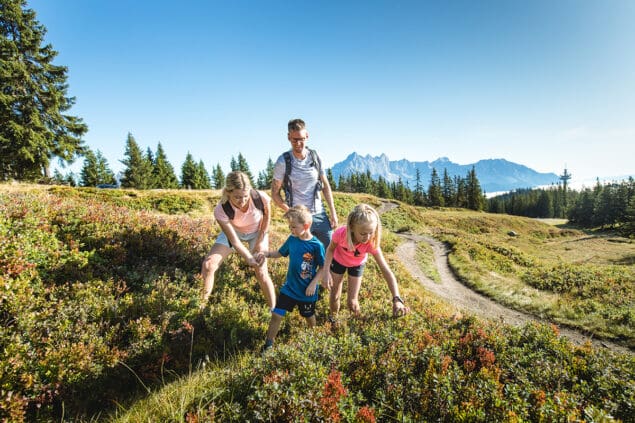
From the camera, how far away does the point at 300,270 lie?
15.6 feet

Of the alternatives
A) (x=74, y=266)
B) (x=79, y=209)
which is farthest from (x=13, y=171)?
(x=74, y=266)

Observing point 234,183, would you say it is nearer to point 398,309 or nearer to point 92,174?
point 398,309

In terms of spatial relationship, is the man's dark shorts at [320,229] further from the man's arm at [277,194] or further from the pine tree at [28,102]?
the pine tree at [28,102]

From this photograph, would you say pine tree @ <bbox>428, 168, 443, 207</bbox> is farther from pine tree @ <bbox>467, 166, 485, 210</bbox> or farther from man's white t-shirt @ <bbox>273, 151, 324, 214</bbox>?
man's white t-shirt @ <bbox>273, 151, 324, 214</bbox>

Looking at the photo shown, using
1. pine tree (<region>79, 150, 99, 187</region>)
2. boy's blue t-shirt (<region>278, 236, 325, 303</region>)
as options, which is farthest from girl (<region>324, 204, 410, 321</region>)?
pine tree (<region>79, 150, 99, 187</region>)

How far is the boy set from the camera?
15.2ft

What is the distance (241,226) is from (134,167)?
189 feet

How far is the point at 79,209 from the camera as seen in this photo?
6.89 meters

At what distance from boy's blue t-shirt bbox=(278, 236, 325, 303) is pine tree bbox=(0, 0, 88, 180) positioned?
3114 centimetres

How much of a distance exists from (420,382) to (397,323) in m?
1.63

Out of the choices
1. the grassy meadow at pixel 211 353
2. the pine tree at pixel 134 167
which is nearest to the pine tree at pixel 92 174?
the pine tree at pixel 134 167

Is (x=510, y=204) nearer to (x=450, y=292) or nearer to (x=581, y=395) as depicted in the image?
(x=450, y=292)

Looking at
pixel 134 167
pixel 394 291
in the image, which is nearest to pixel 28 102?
pixel 134 167

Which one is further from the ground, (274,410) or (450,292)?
(274,410)
